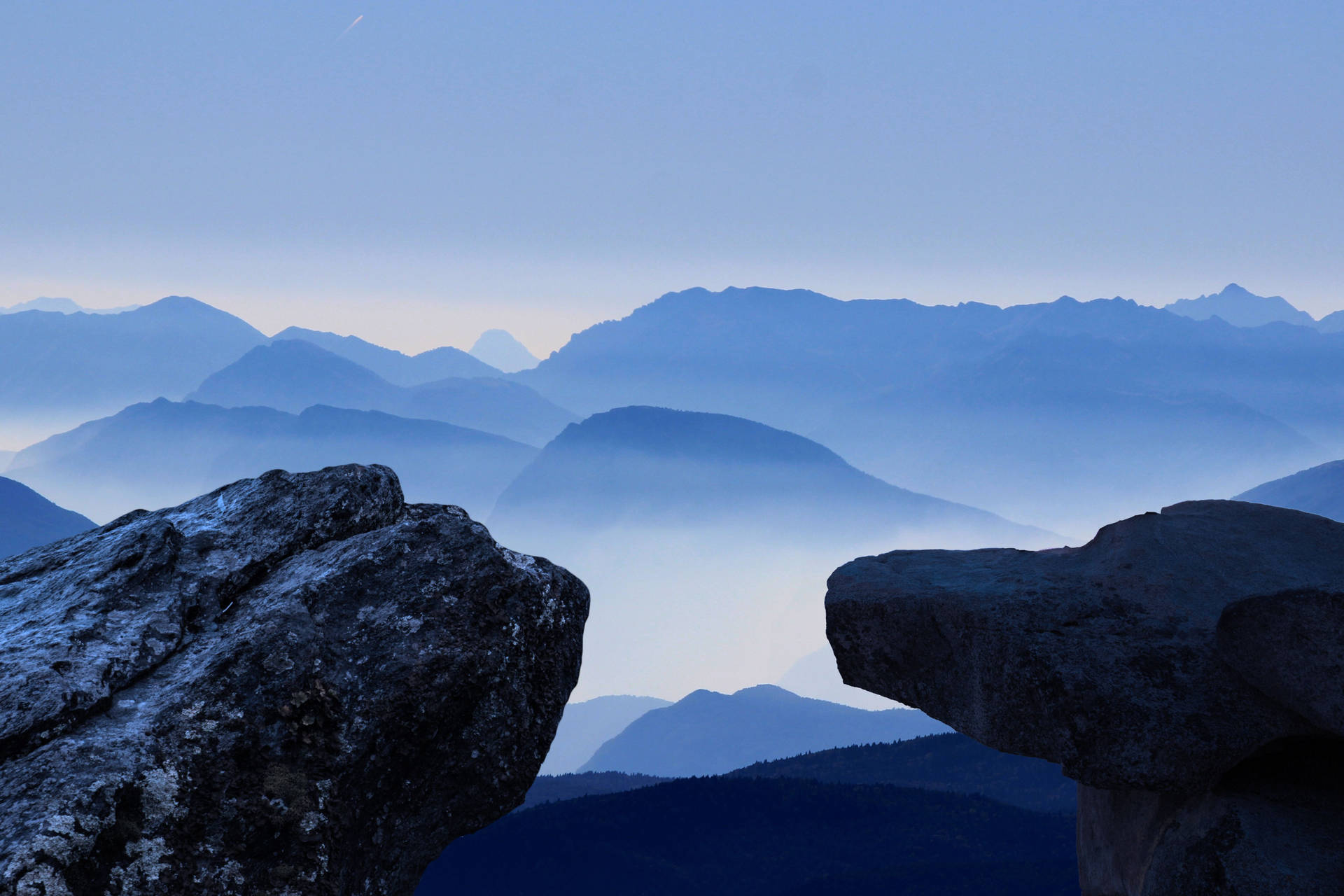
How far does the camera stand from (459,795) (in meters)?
8.95

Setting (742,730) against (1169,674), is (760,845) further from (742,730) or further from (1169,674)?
(742,730)

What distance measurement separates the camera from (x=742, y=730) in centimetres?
18112

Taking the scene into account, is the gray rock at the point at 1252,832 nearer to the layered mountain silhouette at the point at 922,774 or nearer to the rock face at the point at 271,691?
the rock face at the point at 271,691

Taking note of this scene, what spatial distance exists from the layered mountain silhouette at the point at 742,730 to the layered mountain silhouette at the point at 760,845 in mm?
123356

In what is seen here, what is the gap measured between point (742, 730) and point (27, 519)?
440ft

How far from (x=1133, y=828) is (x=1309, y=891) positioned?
2220mm

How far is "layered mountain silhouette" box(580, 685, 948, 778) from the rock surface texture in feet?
525

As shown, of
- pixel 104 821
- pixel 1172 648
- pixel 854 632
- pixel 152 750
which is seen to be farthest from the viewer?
pixel 854 632

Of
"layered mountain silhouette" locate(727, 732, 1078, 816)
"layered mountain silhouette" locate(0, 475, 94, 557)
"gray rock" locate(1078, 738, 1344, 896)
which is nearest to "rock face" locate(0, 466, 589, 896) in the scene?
"gray rock" locate(1078, 738, 1344, 896)

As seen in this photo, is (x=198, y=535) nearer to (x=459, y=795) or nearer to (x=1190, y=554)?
(x=459, y=795)

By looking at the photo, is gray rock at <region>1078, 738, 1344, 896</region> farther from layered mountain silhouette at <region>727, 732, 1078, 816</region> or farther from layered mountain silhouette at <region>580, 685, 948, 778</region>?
layered mountain silhouette at <region>580, 685, 948, 778</region>

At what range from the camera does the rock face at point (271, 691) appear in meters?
6.94

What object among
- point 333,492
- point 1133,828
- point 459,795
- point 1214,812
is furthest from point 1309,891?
point 333,492

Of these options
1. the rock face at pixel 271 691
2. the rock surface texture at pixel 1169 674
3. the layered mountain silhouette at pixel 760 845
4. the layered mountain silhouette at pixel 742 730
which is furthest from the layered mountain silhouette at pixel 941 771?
the layered mountain silhouette at pixel 742 730
